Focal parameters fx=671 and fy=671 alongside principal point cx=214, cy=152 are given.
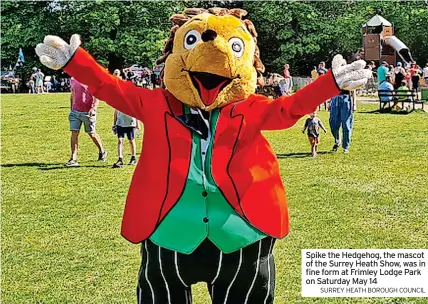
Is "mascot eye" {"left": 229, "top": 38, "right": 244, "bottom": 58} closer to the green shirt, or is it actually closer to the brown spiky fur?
the brown spiky fur

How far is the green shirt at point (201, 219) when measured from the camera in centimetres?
336

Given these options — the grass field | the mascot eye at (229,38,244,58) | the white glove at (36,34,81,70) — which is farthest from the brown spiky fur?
the grass field

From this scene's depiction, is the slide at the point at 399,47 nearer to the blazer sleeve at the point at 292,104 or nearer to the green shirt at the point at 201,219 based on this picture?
the blazer sleeve at the point at 292,104

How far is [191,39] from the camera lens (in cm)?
351

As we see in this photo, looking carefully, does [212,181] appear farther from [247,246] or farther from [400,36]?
[400,36]

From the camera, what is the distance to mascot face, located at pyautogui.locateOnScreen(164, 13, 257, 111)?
3422mm

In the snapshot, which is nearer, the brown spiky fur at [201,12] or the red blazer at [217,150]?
the red blazer at [217,150]

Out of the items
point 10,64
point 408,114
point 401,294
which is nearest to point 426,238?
point 401,294

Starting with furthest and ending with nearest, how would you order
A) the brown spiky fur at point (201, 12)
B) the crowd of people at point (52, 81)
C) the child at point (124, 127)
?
1. the crowd of people at point (52, 81)
2. the child at point (124, 127)
3. the brown spiky fur at point (201, 12)

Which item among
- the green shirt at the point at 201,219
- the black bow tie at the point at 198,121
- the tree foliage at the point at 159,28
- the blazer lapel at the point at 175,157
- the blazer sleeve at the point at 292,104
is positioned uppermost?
the tree foliage at the point at 159,28

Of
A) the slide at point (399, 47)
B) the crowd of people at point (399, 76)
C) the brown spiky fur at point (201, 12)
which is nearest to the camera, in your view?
the brown spiky fur at point (201, 12)
